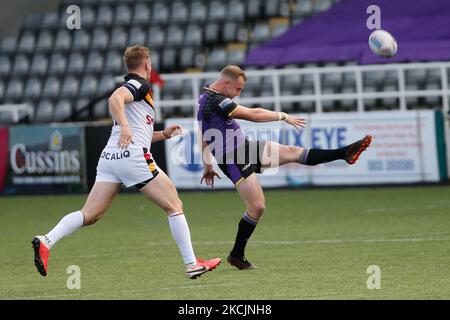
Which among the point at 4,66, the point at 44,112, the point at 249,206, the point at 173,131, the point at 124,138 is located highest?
the point at 4,66

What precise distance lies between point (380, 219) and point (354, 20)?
369 inches

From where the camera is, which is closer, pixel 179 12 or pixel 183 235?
pixel 183 235

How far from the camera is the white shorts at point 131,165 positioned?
35.1ft

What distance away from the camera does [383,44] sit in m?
14.5

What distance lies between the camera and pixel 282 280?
1083 cm

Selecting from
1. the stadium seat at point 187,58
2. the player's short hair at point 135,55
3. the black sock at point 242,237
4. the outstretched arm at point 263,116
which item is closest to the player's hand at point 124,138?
the player's short hair at point 135,55

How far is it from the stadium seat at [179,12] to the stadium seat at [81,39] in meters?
2.24

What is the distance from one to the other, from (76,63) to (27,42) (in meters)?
1.69

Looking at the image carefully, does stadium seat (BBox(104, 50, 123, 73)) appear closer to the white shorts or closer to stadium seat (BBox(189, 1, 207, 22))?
stadium seat (BBox(189, 1, 207, 22))

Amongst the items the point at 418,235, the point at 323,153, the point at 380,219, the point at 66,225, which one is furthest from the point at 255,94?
the point at 66,225

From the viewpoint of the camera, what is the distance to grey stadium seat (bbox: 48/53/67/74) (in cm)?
3134

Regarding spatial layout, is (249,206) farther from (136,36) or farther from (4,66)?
(4,66)

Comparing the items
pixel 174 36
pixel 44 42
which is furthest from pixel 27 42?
pixel 174 36
